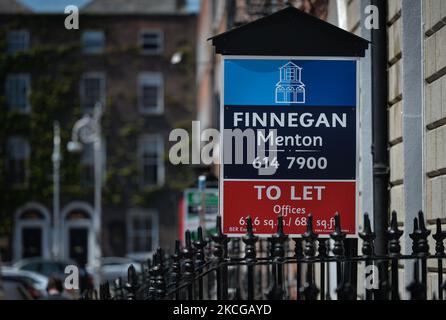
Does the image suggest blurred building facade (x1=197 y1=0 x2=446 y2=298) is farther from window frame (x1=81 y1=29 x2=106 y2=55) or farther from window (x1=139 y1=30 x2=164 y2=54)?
window (x1=139 y1=30 x2=164 y2=54)

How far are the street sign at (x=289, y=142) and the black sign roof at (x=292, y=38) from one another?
6cm

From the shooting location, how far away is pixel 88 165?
58125mm

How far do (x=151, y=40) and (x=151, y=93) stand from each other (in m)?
3.11

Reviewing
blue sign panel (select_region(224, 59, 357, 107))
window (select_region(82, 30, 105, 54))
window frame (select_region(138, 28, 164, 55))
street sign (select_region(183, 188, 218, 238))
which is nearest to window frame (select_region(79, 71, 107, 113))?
window (select_region(82, 30, 105, 54))

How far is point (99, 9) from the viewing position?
197 ft

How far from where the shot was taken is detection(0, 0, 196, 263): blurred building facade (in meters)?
57.2

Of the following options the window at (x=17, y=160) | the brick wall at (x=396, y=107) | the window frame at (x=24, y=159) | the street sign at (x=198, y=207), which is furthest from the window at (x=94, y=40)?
the brick wall at (x=396, y=107)

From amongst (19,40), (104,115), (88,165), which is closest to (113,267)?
(88,165)

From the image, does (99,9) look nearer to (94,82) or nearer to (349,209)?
Result: (94,82)

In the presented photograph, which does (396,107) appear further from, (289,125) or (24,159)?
(24,159)

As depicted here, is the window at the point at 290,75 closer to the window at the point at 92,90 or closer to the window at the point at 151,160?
the window at the point at 151,160

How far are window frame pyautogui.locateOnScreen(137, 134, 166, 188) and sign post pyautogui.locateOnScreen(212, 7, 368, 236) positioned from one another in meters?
51.0

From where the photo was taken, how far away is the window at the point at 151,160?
58438 mm
